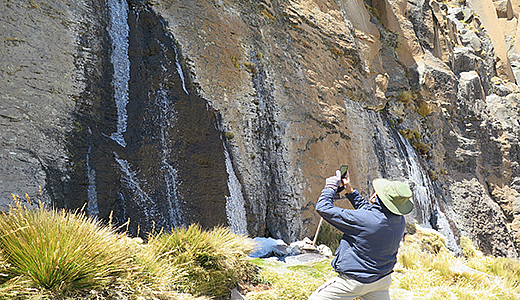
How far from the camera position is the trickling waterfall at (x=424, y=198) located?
13.3m

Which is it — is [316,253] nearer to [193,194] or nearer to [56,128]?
[193,194]

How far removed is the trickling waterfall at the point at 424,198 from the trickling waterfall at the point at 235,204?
7499mm

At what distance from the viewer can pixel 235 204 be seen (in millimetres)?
8055

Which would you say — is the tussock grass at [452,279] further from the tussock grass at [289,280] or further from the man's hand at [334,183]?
the man's hand at [334,183]

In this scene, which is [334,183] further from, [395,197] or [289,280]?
[289,280]

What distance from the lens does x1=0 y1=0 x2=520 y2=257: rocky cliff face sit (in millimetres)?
6484

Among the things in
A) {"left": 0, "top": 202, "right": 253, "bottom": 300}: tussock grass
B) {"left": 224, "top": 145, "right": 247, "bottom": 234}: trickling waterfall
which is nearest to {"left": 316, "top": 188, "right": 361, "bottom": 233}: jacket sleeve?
{"left": 0, "top": 202, "right": 253, "bottom": 300}: tussock grass

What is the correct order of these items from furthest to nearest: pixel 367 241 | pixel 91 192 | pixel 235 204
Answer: pixel 235 204 → pixel 91 192 → pixel 367 241

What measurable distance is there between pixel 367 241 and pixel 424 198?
11.7 metres

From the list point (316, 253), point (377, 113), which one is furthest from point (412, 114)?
point (316, 253)

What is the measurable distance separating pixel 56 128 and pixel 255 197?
429 cm

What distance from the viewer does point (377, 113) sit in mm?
13234

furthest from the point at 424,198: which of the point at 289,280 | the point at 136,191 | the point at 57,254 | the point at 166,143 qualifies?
the point at 57,254

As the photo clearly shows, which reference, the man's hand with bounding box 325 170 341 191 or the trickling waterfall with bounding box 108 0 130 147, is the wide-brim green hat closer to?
the man's hand with bounding box 325 170 341 191
